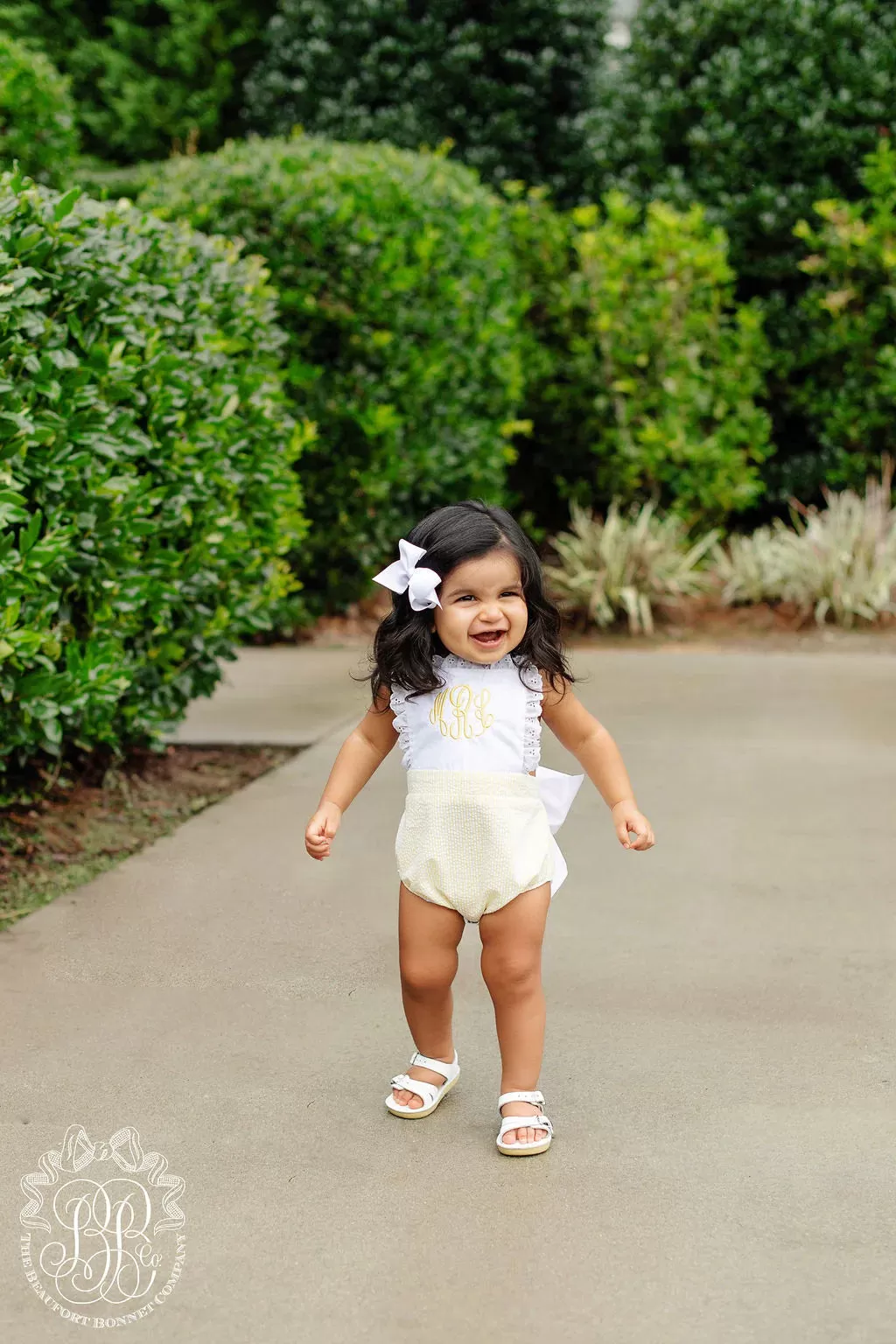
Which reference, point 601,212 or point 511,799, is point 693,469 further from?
point 511,799

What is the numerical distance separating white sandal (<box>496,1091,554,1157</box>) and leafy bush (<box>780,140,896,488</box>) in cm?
782

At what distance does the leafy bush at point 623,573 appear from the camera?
8773mm

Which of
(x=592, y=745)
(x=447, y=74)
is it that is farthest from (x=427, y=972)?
(x=447, y=74)

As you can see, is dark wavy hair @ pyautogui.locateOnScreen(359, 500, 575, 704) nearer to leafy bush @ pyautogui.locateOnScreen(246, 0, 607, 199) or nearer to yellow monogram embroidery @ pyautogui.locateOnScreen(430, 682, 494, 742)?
yellow monogram embroidery @ pyautogui.locateOnScreen(430, 682, 494, 742)

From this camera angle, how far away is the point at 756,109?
1041cm

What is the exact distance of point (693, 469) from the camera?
31.8 feet

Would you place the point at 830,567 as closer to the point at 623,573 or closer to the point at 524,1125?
the point at 623,573

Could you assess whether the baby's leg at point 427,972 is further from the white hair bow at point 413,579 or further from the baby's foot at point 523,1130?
the white hair bow at point 413,579

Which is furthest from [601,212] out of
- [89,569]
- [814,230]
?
[89,569]

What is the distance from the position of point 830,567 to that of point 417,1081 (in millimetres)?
6366

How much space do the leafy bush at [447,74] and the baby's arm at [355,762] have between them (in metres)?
11.1

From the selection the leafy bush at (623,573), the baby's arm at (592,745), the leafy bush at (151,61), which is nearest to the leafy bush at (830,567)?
the leafy bush at (623,573)

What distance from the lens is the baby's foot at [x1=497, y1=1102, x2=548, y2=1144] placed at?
9.04 feet

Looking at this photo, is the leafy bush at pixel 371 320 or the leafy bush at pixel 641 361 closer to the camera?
the leafy bush at pixel 371 320
